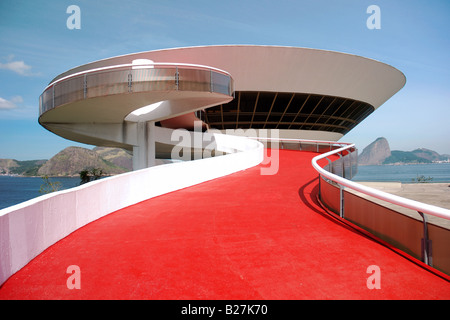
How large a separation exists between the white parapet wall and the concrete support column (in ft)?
28.3

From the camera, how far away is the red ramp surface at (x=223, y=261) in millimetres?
3393

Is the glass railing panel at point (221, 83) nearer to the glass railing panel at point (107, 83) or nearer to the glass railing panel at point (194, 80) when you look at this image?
A: the glass railing panel at point (194, 80)

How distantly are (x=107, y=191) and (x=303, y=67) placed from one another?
2257 cm

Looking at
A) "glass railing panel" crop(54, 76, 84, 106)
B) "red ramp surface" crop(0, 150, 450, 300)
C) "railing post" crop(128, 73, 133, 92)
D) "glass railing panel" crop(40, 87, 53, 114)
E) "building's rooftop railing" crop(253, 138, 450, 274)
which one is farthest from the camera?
"glass railing panel" crop(40, 87, 53, 114)

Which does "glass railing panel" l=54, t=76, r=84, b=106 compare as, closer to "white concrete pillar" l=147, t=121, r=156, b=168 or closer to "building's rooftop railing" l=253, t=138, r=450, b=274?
"white concrete pillar" l=147, t=121, r=156, b=168

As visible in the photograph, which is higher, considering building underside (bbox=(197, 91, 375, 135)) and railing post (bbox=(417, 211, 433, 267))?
building underside (bbox=(197, 91, 375, 135))

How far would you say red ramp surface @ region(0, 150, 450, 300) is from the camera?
3393 mm

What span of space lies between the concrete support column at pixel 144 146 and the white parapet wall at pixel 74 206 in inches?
340

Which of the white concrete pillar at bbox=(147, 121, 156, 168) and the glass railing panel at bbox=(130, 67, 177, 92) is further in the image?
the white concrete pillar at bbox=(147, 121, 156, 168)

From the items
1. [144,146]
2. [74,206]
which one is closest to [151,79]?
[144,146]

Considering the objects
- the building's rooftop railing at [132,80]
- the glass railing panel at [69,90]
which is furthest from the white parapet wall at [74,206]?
the glass railing panel at [69,90]

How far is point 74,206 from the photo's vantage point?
19.5 ft

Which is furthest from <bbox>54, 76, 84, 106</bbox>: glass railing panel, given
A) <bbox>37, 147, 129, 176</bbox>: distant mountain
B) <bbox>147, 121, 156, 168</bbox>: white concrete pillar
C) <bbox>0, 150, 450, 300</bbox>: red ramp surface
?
<bbox>37, 147, 129, 176</bbox>: distant mountain
